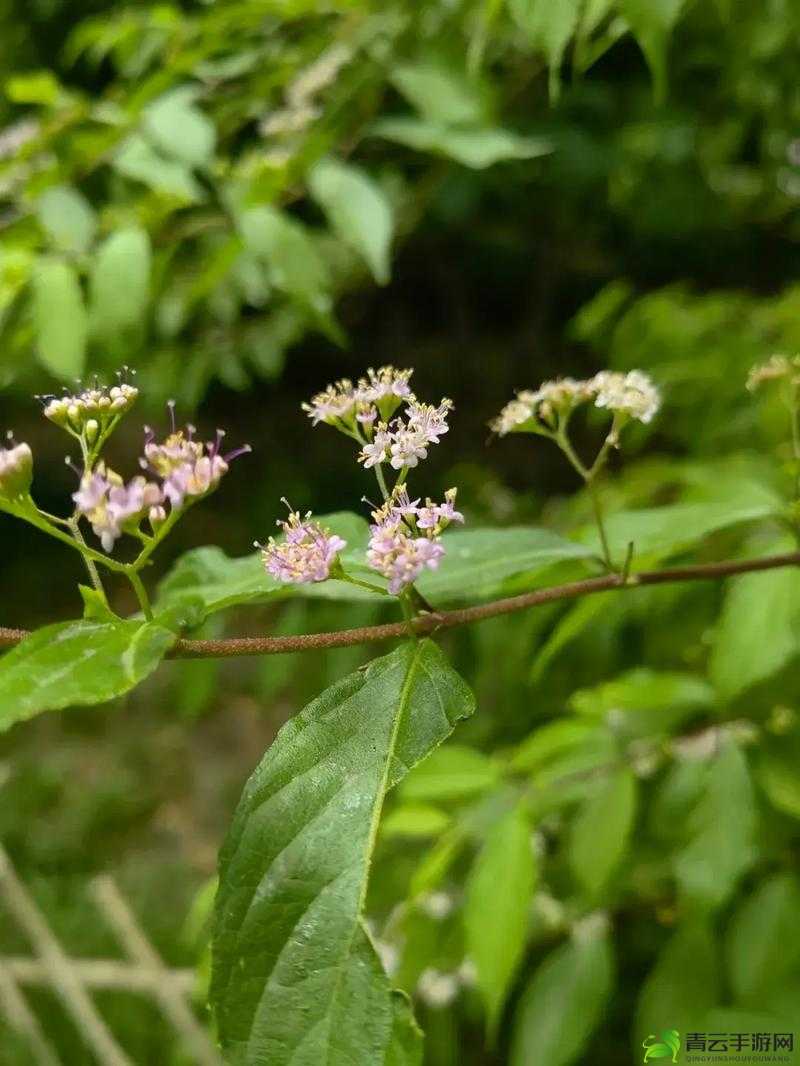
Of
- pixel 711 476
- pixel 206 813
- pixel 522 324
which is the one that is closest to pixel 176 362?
pixel 711 476

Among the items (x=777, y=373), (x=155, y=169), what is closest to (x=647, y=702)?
(x=777, y=373)

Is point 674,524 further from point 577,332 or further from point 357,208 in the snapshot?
point 577,332

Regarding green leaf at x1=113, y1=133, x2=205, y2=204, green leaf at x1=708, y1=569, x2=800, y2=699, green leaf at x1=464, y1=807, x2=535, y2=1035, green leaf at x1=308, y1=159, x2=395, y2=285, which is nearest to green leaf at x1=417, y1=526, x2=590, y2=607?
green leaf at x1=708, y1=569, x2=800, y2=699

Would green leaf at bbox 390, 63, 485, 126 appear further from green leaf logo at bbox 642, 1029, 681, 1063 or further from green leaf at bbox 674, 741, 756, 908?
green leaf logo at bbox 642, 1029, 681, 1063

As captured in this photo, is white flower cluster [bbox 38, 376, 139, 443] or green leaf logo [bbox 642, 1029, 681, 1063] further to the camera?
green leaf logo [bbox 642, 1029, 681, 1063]

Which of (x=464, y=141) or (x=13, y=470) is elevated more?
(x=13, y=470)

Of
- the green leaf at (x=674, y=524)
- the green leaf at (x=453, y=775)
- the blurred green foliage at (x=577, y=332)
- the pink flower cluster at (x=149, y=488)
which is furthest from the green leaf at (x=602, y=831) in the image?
the pink flower cluster at (x=149, y=488)
